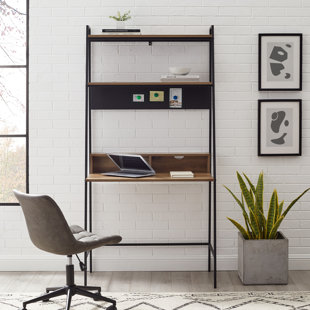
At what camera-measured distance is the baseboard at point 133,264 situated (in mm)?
3951

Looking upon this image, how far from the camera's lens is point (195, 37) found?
3.62 meters

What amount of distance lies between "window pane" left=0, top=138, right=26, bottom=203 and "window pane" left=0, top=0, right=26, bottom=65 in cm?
70

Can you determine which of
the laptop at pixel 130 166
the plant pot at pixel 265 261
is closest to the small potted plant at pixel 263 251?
the plant pot at pixel 265 261

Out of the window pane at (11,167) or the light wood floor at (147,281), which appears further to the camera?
the window pane at (11,167)

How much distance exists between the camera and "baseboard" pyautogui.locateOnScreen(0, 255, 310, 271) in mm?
3951

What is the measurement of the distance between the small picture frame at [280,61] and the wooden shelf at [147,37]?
52 cm

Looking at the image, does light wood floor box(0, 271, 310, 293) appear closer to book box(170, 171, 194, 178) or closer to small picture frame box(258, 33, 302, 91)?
book box(170, 171, 194, 178)

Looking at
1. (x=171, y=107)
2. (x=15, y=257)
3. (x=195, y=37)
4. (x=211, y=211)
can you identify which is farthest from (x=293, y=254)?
(x=15, y=257)

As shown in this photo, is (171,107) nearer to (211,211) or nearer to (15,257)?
(211,211)

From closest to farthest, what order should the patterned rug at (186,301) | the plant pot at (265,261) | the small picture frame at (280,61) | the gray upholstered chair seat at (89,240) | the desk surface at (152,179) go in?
1. the gray upholstered chair seat at (89,240)
2. the patterned rug at (186,301)
3. the desk surface at (152,179)
4. the plant pot at (265,261)
5. the small picture frame at (280,61)

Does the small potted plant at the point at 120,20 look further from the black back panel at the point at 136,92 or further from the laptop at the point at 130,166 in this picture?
the laptop at the point at 130,166

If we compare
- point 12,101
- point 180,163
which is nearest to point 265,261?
point 180,163

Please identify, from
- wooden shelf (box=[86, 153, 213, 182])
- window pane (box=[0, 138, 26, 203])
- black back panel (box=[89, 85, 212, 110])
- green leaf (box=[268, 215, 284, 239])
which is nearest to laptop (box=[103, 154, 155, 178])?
wooden shelf (box=[86, 153, 213, 182])

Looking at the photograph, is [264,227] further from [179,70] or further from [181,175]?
[179,70]
